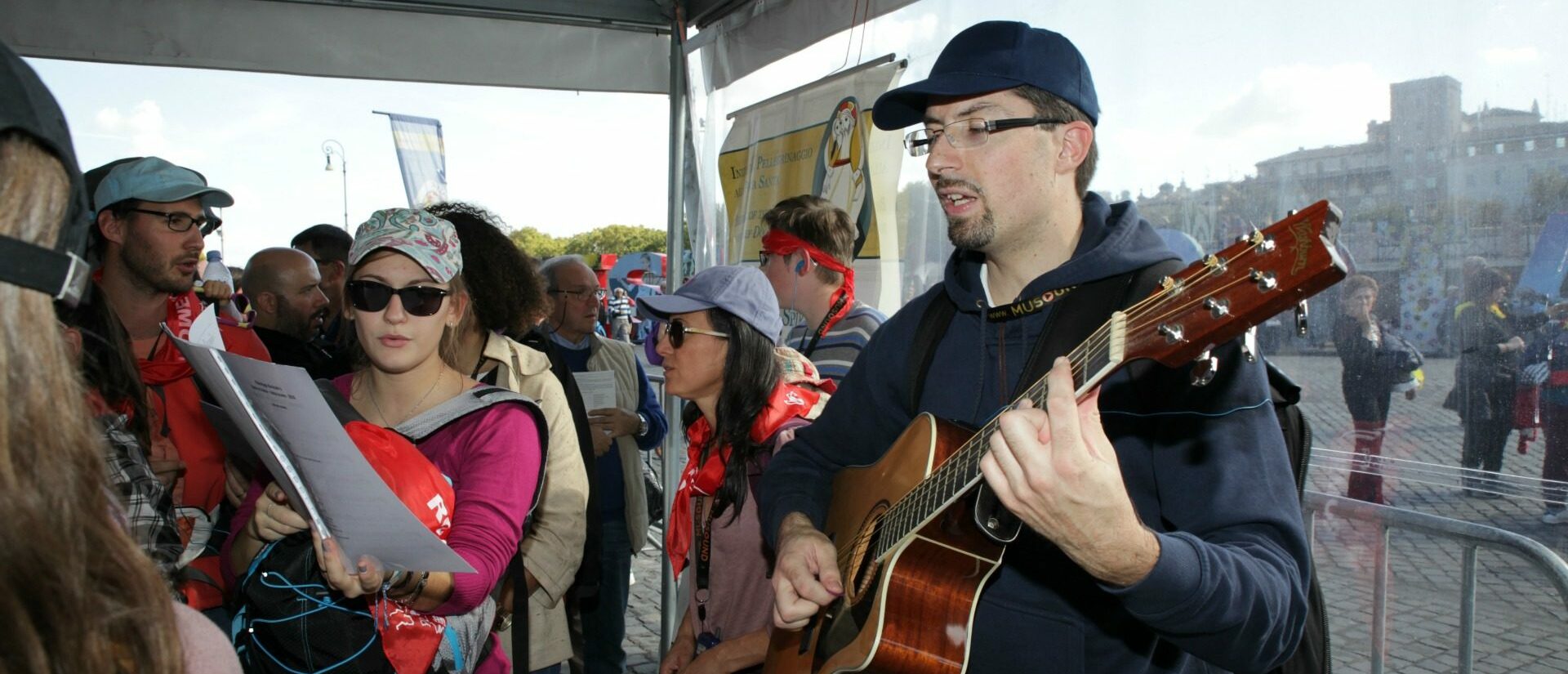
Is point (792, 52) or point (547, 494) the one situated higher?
point (792, 52)

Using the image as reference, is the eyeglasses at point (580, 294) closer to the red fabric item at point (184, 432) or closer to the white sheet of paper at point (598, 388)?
the white sheet of paper at point (598, 388)

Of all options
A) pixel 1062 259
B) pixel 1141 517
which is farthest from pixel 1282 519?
pixel 1062 259

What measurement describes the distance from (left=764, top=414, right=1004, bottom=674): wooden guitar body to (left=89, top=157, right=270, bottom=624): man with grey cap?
1910mm

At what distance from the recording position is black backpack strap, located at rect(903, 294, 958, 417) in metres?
1.96

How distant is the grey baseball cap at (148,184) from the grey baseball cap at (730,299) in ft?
5.43

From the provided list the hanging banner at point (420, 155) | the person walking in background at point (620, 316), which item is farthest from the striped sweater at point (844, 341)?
the person walking in background at point (620, 316)

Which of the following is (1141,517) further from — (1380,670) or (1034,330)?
(1380,670)

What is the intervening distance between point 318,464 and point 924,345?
1123 mm

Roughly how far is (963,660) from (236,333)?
289 centimetres

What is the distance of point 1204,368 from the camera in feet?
4.17

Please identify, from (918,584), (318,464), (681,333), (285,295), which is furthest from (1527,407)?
(285,295)

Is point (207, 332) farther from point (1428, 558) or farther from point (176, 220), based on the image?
point (1428, 558)

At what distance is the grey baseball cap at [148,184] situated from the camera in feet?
10.8

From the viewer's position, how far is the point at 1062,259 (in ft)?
6.17
